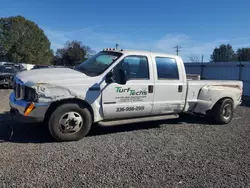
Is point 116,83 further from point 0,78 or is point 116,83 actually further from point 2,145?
point 0,78

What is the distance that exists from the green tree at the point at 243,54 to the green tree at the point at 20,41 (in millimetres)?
46049

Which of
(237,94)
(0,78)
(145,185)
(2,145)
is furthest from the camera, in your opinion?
(0,78)

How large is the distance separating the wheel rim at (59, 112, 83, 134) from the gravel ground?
11.3 inches

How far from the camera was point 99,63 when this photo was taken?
597cm

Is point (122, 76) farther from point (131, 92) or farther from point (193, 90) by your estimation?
point (193, 90)

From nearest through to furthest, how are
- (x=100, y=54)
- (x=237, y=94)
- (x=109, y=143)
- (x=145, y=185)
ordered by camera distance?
(x=145, y=185) → (x=109, y=143) → (x=100, y=54) → (x=237, y=94)

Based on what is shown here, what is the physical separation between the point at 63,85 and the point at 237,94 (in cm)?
536

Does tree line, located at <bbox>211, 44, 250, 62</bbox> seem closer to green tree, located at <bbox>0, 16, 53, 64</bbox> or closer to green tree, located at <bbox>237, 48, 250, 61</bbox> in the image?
green tree, located at <bbox>237, 48, 250, 61</bbox>

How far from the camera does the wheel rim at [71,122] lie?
5.18 m

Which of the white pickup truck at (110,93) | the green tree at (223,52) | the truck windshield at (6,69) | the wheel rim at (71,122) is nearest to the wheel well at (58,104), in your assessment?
the white pickup truck at (110,93)

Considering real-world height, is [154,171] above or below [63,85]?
below

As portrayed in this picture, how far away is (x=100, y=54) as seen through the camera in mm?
6406

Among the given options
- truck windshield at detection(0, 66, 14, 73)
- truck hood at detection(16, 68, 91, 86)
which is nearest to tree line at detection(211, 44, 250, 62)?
truck windshield at detection(0, 66, 14, 73)

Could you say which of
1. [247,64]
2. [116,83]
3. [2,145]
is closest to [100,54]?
[116,83]
